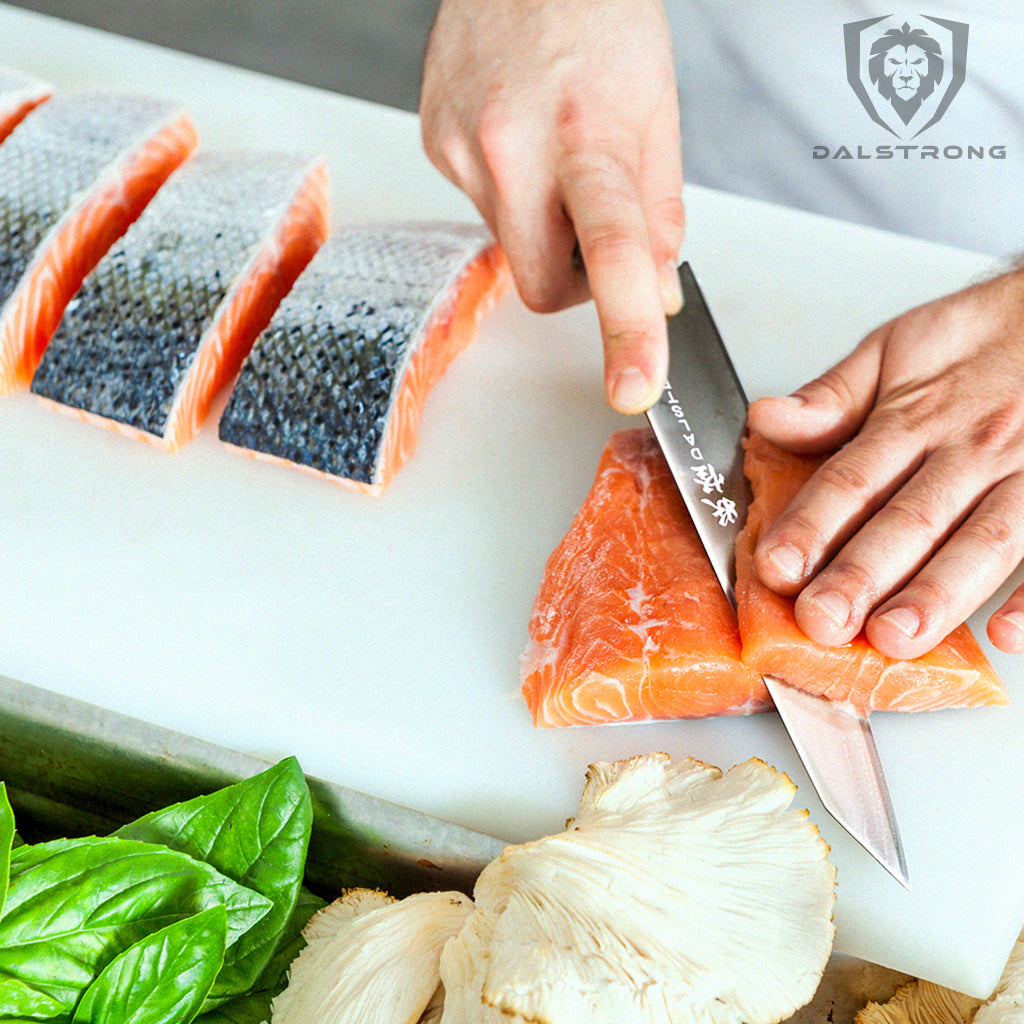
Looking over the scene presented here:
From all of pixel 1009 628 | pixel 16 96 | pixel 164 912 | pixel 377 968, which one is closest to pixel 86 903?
pixel 164 912

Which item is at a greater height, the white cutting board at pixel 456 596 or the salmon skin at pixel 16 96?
the salmon skin at pixel 16 96

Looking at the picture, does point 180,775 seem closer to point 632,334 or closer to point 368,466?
point 368,466

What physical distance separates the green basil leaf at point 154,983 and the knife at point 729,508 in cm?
79

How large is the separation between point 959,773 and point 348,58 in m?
3.10

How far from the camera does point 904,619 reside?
1.37 m

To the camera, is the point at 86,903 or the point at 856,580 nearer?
the point at 86,903

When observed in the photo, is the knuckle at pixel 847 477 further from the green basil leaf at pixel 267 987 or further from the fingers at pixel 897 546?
the green basil leaf at pixel 267 987

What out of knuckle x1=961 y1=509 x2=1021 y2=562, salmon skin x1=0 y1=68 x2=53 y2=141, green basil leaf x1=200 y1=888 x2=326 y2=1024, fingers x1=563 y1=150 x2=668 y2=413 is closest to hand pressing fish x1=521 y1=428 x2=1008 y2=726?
knuckle x1=961 y1=509 x2=1021 y2=562

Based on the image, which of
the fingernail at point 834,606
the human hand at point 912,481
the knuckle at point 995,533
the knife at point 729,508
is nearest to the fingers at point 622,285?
the knife at point 729,508

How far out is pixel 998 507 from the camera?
1.51 meters

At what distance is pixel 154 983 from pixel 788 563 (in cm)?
94

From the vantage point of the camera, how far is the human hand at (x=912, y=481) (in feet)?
4.63

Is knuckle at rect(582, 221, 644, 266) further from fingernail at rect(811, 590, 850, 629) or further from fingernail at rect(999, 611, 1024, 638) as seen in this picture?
fingernail at rect(999, 611, 1024, 638)

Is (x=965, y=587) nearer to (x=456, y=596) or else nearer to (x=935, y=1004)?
(x=935, y=1004)
